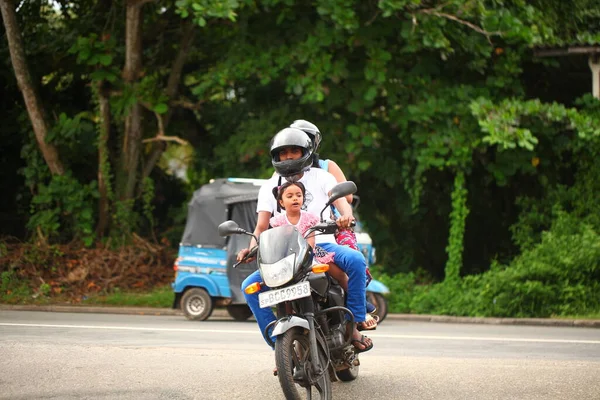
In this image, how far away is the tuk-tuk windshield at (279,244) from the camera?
6.86m

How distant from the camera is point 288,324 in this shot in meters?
6.72

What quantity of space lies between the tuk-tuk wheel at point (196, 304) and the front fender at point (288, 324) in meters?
11.0

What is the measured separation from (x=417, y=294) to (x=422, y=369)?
38.6ft

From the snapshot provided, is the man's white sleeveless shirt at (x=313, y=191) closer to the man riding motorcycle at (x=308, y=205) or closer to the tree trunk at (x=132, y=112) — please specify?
the man riding motorcycle at (x=308, y=205)

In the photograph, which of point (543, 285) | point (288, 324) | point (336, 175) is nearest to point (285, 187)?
point (336, 175)

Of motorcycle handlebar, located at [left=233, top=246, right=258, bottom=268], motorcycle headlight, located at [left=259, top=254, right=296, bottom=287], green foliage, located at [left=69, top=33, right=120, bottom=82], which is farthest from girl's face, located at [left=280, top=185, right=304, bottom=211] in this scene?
green foliage, located at [left=69, top=33, right=120, bottom=82]

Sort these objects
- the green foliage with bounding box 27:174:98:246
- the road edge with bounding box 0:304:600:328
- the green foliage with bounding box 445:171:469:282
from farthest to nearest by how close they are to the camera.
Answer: the green foliage with bounding box 27:174:98:246
the green foliage with bounding box 445:171:469:282
the road edge with bounding box 0:304:600:328

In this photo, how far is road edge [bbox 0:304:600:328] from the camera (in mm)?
17234

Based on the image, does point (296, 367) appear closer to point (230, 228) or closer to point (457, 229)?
point (230, 228)

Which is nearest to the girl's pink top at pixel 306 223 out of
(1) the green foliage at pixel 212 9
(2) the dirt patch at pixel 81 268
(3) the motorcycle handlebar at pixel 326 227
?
(3) the motorcycle handlebar at pixel 326 227

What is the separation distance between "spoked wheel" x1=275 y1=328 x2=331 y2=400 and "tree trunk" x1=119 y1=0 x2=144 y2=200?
51.0ft

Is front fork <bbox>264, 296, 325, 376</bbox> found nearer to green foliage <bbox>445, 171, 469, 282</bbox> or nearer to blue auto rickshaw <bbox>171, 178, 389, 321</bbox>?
blue auto rickshaw <bbox>171, 178, 389, 321</bbox>

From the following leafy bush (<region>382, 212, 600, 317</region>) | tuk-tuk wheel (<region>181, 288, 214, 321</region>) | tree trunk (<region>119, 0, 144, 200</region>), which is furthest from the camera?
tree trunk (<region>119, 0, 144, 200</region>)

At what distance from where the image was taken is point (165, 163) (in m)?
26.1
